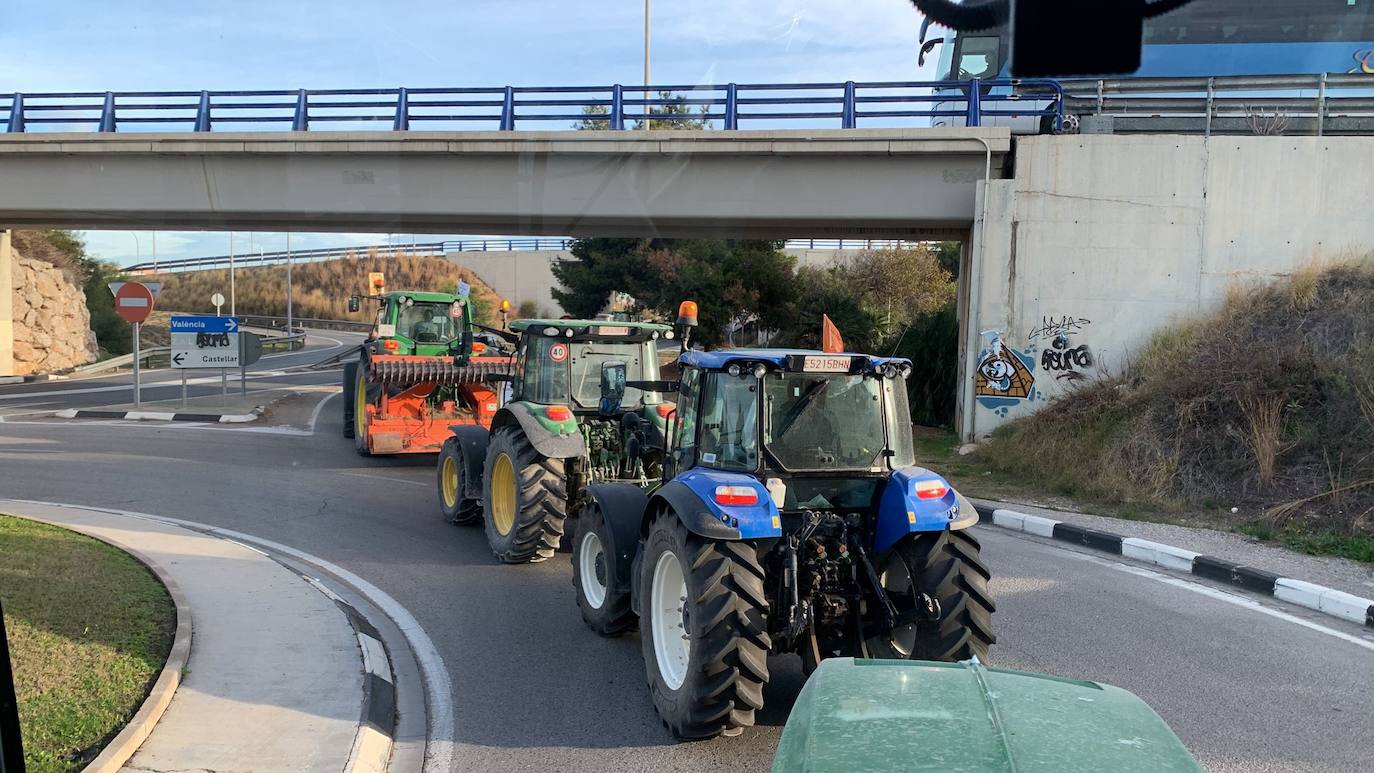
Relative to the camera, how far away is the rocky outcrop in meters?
33.4

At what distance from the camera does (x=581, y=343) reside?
9898 mm

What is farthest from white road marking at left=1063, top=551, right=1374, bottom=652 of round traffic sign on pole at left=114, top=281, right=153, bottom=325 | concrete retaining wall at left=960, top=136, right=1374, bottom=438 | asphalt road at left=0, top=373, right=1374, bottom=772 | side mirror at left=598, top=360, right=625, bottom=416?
round traffic sign on pole at left=114, top=281, right=153, bottom=325

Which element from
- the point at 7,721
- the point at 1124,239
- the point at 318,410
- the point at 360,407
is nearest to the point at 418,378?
the point at 360,407

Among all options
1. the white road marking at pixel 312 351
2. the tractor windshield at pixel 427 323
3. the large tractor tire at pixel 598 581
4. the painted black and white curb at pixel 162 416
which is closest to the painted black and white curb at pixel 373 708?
the large tractor tire at pixel 598 581

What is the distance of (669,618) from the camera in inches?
225

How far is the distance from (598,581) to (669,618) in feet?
4.90

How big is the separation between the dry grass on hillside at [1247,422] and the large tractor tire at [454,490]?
7605 millimetres

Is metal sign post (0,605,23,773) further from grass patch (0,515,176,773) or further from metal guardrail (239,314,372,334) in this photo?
metal guardrail (239,314,372,334)

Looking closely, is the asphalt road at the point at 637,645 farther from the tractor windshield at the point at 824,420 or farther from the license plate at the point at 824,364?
the license plate at the point at 824,364

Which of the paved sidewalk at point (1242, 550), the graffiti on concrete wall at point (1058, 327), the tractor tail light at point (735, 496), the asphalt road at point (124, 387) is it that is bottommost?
the asphalt road at point (124, 387)

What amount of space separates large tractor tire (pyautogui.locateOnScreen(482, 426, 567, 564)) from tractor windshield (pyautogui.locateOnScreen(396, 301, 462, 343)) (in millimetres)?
8061

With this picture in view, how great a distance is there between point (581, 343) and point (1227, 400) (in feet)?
26.8

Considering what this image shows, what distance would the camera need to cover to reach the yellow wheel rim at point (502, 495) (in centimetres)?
930

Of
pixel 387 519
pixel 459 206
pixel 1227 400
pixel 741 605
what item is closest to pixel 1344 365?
pixel 1227 400
